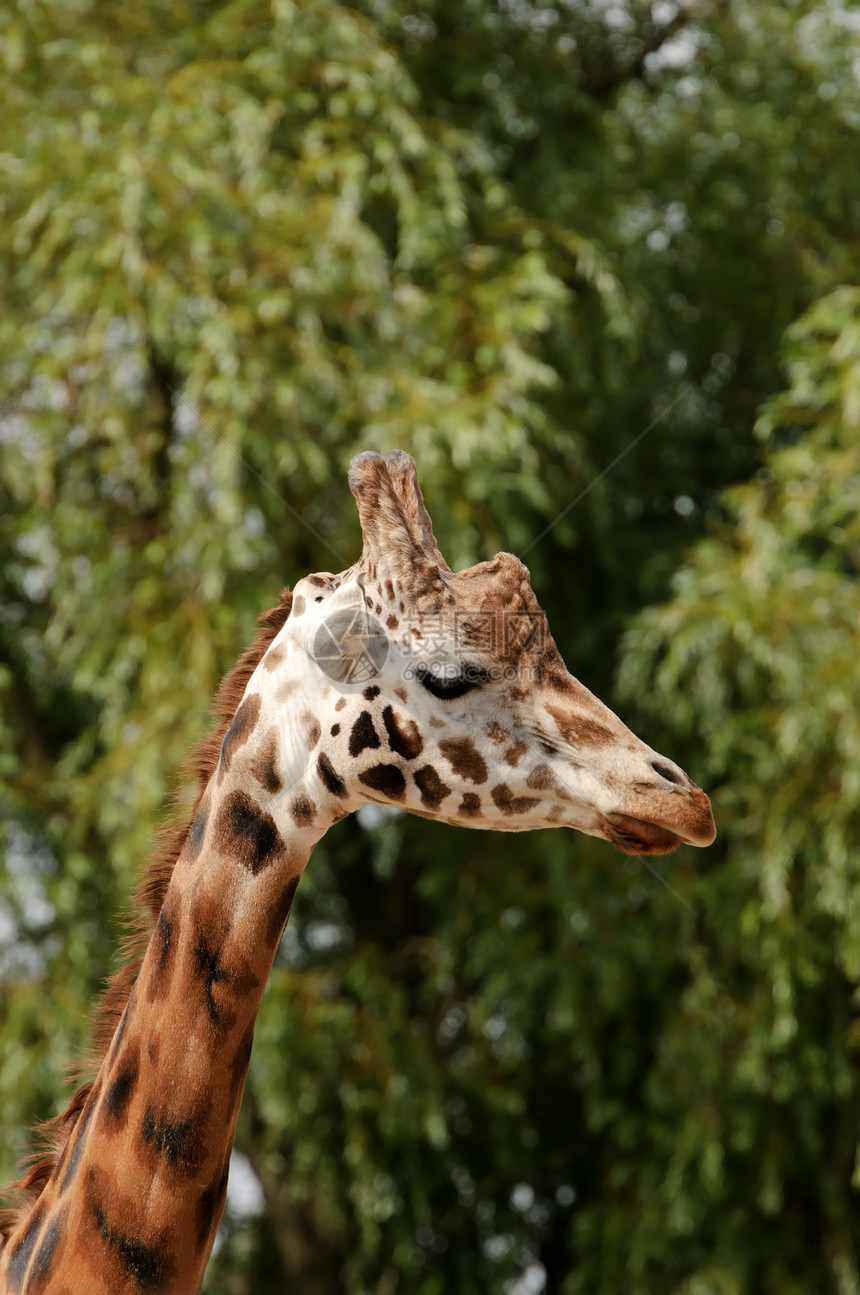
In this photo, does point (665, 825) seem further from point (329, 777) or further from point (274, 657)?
point (274, 657)

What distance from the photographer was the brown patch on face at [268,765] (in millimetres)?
1998

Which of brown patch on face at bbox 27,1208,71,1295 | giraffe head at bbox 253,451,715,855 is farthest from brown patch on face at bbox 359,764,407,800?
brown patch on face at bbox 27,1208,71,1295

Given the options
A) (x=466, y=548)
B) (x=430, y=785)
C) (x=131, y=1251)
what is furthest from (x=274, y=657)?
(x=466, y=548)

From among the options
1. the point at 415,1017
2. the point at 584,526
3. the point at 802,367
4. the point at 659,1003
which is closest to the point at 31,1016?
the point at 415,1017

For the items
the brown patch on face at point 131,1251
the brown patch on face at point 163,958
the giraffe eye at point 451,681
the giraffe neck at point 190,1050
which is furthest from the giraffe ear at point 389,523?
the brown patch on face at point 131,1251

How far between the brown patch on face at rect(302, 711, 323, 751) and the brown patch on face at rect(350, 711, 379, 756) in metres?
0.07

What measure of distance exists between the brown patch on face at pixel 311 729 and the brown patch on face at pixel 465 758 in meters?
0.19

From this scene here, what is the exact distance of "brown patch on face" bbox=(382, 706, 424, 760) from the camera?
1.92 metres

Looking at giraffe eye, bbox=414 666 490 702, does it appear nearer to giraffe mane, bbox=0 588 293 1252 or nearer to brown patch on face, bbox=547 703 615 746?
brown patch on face, bbox=547 703 615 746

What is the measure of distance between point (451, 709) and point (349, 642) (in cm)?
17

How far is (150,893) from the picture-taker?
2166 mm

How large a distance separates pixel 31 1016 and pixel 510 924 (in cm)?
212

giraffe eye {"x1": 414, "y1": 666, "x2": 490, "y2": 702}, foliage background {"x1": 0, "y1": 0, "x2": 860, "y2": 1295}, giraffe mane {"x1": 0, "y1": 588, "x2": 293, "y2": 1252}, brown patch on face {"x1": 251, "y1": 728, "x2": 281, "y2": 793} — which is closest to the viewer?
giraffe eye {"x1": 414, "y1": 666, "x2": 490, "y2": 702}

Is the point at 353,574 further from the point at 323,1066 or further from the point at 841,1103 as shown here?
the point at 841,1103
